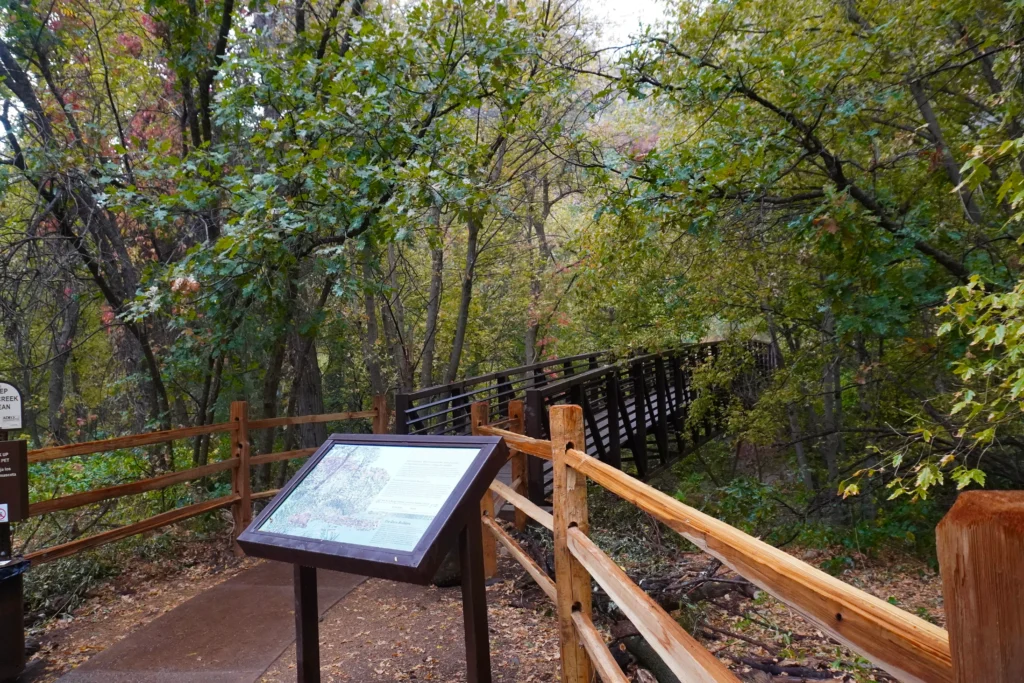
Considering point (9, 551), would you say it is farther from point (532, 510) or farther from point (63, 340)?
point (63, 340)

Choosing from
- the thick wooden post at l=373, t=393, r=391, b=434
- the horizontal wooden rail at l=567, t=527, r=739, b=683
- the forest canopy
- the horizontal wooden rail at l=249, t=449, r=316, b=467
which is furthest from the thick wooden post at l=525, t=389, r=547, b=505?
the horizontal wooden rail at l=567, t=527, r=739, b=683

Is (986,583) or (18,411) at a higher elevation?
(18,411)

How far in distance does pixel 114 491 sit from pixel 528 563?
3272 mm

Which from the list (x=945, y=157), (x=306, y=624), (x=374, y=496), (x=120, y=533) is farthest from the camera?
(x=945, y=157)

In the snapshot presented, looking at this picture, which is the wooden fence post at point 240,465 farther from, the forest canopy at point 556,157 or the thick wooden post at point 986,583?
the thick wooden post at point 986,583

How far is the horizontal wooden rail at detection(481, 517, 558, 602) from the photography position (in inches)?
128

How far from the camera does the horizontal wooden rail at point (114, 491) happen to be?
4.25 meters

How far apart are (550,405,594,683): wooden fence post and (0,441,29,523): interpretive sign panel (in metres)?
3.06

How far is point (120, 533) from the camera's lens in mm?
4980

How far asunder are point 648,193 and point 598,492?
3.46 metres

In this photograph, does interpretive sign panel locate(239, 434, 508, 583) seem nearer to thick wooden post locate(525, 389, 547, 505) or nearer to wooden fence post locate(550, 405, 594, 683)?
wooden fence post locate(550, 405, 594, 683)

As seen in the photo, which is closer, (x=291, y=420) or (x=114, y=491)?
(x=114, y=491)

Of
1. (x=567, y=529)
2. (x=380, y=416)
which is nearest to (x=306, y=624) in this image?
(x=567, y=529)

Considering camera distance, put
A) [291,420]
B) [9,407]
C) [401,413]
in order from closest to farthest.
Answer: [9,407] → [401,413] → [291,420]
